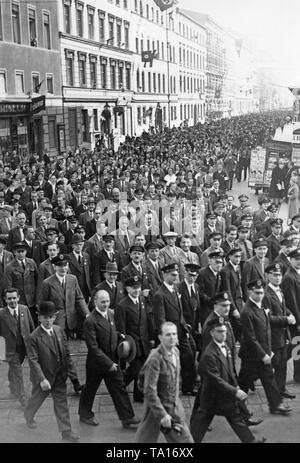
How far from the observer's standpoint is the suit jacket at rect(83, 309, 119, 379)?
590 cm

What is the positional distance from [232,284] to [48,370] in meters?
2.86

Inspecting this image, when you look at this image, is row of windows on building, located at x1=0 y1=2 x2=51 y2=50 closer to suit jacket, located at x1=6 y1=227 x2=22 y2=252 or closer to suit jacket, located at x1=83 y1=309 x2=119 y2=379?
suit jacket, located at x1=6 y1=227 x2=22 y2=252

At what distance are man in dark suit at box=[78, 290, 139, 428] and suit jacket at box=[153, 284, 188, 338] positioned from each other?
0.71 meters

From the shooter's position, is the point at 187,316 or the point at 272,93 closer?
the point at 187,316

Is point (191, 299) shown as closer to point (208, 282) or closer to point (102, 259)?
point (208, 282)

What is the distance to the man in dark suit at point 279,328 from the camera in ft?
21.2

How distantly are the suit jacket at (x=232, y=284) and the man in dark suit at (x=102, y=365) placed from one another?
198 centimetres

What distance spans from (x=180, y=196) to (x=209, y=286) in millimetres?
5021

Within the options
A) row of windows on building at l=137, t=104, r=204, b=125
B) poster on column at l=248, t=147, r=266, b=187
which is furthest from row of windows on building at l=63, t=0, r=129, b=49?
poster on column at l=248, t=147, r=266, b=187

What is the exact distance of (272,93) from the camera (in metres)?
36.5

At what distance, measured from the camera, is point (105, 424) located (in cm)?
610
